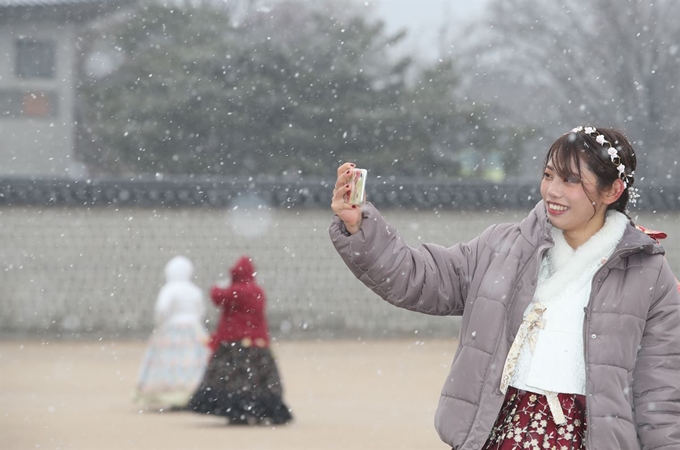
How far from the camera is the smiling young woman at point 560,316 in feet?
7.55

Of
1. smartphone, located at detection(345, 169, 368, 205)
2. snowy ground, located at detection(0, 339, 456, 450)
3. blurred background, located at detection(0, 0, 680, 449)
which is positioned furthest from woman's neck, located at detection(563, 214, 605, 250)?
blurred background, located at detection(0, 0, 680, 449)

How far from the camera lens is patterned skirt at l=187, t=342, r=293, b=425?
21.4 feet

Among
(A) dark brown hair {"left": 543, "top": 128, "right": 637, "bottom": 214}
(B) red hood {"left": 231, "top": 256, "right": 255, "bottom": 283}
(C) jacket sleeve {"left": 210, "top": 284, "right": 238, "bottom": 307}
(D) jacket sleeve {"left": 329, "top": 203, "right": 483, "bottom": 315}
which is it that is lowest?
(C) jacket sleeve {"left": 210, "top": 284, "right": 238, "bottom": 307}

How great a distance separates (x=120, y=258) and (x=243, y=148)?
3.96 metres

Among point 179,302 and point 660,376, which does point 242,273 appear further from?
point 660,376

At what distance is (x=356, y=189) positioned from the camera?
2.33 meters

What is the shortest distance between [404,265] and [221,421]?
17.2 feet

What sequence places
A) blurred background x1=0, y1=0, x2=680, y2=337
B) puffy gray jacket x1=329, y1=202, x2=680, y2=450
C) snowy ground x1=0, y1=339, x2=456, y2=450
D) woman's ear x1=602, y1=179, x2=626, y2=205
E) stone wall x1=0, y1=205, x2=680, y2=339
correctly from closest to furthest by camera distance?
1. puffy gray jacket x1=329, y1=202, x2=680, y2=450
2. woman's ear x1=602, y1=179, x2=626, y2=205
3. snowy ground x1=0, y1=339, x2=456, y2=450
4. stone wall x1=0, y1=205, x2=680, y2=339
5. blurred background x1=0, y1=0, x2=680, y2=337

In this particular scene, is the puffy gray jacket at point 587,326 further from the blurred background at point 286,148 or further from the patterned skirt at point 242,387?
the blurred background at point 286,148

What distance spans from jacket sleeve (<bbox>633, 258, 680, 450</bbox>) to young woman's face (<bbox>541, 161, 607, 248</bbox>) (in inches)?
8.2

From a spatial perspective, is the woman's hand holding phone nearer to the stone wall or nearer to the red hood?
the red hood

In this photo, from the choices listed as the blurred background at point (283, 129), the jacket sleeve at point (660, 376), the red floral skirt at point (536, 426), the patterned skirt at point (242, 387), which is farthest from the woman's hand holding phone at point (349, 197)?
the blurred background at point (283, 129)

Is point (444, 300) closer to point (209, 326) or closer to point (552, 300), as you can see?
point (552, 300)

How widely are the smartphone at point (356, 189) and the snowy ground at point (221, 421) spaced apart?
435 centimetres
